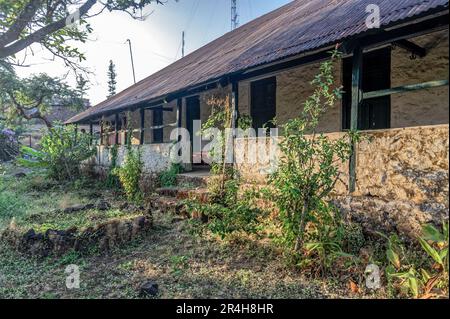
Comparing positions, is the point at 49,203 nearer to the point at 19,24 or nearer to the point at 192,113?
the point at 19,24

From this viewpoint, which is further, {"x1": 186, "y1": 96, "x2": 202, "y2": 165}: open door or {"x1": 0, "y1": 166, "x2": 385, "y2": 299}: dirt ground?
{"x1": 186, "y1": 96, "x2": 202, "y2": 165}: open door

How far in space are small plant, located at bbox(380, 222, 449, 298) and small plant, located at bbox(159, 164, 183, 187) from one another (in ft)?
18.5

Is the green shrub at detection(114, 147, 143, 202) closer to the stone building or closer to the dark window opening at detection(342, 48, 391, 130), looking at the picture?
the stone building

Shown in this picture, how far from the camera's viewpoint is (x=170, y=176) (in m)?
8.30

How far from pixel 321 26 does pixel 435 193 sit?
11.7 feet

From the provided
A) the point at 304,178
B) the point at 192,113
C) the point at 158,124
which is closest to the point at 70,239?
the point at 304,178

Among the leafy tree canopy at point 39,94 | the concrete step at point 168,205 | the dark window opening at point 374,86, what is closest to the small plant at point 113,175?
the concrete step at point 168,205

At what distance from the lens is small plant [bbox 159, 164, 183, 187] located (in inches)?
323

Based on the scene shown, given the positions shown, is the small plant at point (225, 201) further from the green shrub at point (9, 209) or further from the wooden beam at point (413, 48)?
the green shrub at point (9, 209)

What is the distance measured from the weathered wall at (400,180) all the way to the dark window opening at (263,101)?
4.34 metres

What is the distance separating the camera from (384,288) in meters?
3.19

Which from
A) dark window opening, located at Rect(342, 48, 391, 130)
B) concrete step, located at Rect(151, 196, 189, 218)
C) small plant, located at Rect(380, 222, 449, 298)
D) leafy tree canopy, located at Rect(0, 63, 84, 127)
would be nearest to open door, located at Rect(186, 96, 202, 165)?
concrete step, located at Rect(151, 196, 189, 218)
